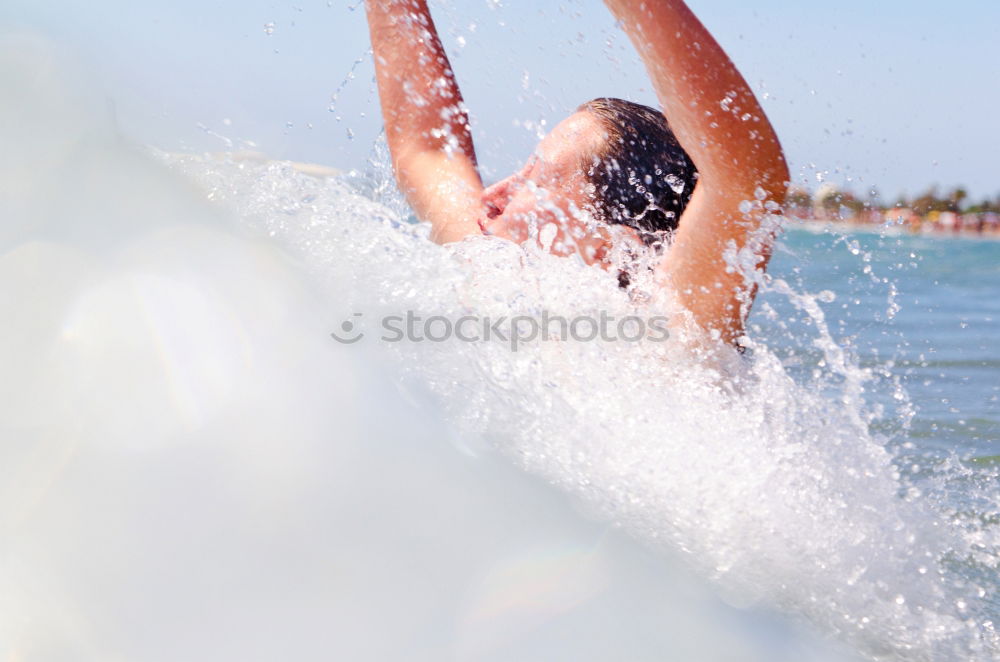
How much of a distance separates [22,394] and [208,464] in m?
0.16

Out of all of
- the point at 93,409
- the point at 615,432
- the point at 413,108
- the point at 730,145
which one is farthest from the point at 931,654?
the point at 413,108

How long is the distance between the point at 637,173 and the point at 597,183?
0.28 ft

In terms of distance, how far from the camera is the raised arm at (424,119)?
1.88 meters

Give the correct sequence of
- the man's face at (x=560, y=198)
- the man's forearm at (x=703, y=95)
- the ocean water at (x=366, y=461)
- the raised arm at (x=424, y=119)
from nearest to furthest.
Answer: the ocean water at (x=366, y=461) < the man's forearm at (x=703, y=95) < the man's face at (x=560, y=198) < the raised arm at (x=424, y=119)

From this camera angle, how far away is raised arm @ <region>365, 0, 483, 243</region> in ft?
6.18

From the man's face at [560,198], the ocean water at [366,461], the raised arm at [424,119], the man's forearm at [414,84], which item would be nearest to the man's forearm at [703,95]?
the ocean water at [366,461]

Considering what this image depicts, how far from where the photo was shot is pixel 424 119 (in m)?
1.99

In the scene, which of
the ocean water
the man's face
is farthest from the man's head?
the ocean water

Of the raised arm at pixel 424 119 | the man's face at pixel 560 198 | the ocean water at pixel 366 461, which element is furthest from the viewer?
the raised arm at pixel 424 119

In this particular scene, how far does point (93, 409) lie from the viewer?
0.77m

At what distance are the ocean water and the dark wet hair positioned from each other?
0.17 metres

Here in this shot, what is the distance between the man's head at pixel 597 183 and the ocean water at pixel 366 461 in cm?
13

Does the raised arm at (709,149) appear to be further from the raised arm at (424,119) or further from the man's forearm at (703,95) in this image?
the raised arm at (424,119)

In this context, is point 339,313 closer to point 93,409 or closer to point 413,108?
point 93,409
